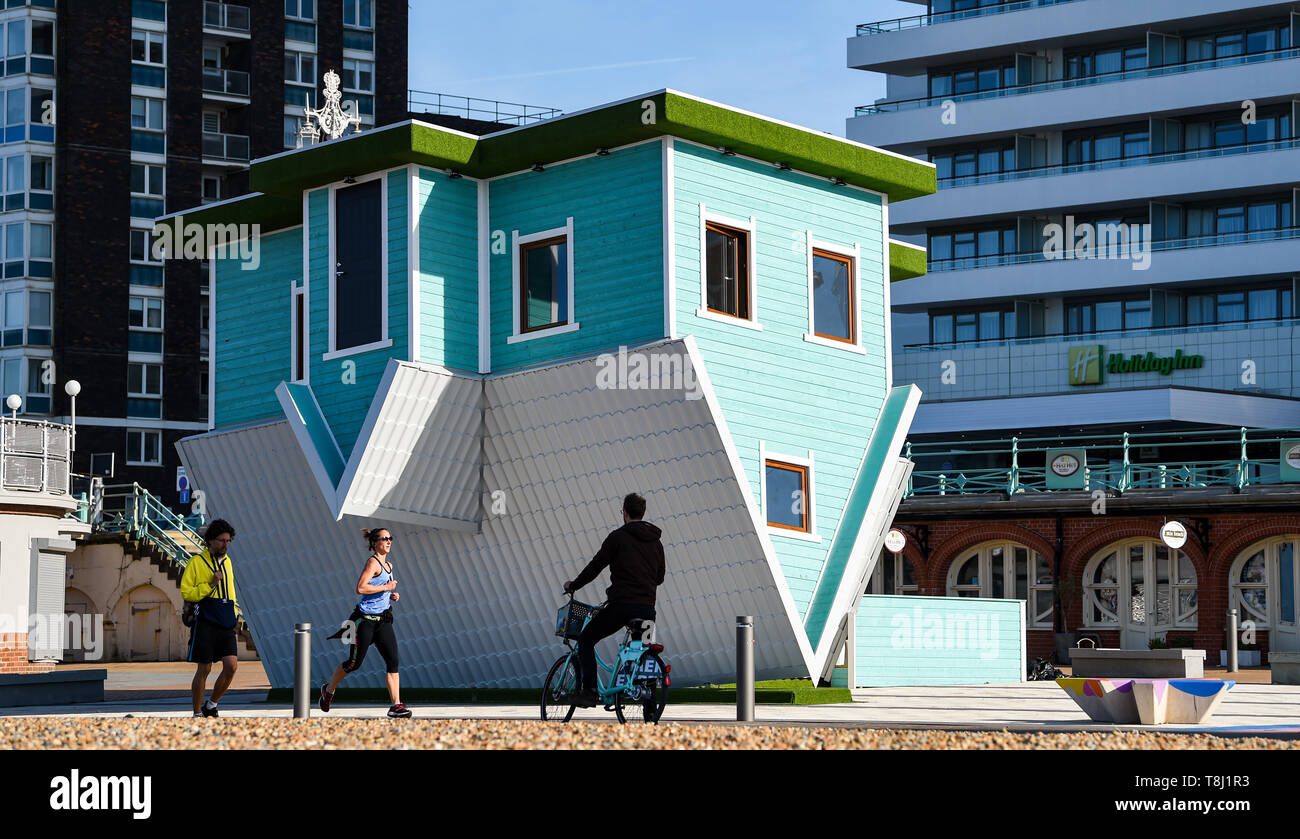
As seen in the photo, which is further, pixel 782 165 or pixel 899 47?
pixel 899 47

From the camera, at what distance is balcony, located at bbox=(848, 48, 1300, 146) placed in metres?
55.2

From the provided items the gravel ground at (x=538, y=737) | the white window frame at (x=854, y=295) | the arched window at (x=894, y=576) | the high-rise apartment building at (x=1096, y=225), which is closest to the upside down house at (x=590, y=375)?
the white window frame at (x=854, y=295)

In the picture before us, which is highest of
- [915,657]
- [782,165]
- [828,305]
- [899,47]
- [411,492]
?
[899,47]

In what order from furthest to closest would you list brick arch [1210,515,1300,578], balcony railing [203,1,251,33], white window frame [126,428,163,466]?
1. balcony railing [203,1,251,33]
2. white window frame [126,428,163,466]
3. brick arch [1210,515,1300,578]

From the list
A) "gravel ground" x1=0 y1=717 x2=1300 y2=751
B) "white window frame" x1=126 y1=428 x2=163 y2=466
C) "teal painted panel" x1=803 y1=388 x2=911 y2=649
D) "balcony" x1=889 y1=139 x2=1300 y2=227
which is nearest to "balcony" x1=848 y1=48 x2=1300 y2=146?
"balcony" x1=889 y1=139 x2=1300 y2=227

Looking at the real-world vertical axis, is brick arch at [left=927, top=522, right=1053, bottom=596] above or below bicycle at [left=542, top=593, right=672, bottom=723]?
above

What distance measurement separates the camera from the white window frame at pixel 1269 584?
133ft

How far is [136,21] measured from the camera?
222ft
